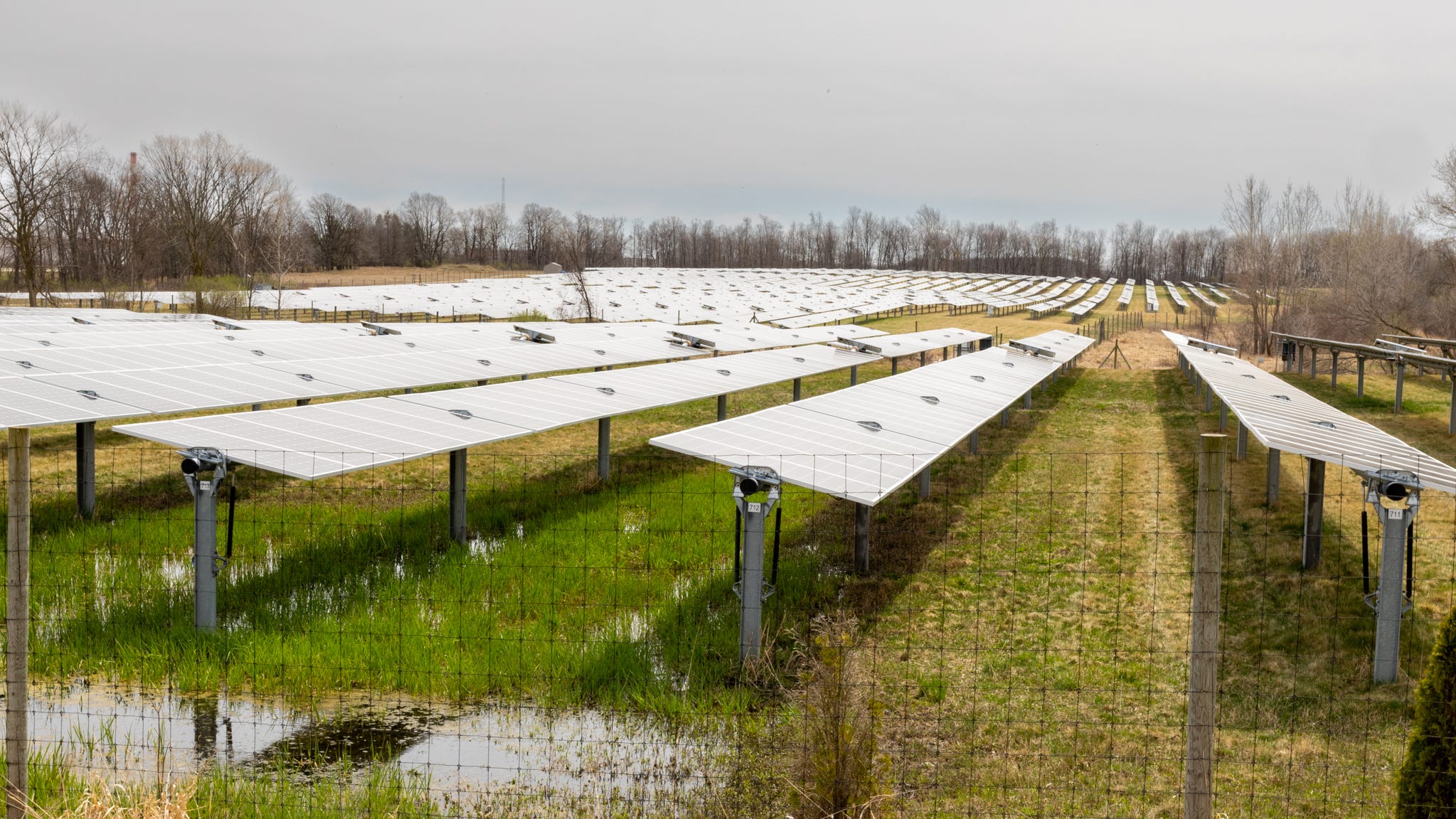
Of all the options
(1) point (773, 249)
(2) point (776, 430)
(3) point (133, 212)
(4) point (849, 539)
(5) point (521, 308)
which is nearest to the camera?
(2) point (776, 430)

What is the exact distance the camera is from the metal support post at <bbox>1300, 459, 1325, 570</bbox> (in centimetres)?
1248

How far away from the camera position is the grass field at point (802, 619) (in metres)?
7.52

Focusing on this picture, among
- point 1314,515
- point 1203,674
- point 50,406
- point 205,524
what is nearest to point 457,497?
point 205,524

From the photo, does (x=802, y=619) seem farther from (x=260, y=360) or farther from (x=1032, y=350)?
(x=1032, y=350)

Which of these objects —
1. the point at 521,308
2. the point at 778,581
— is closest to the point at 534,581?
the point at 778,581

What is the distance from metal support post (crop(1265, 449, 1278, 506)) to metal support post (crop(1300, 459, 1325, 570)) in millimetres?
2127

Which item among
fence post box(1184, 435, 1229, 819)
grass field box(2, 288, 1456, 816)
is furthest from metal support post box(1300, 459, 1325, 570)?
fence post box(1184, 435, 1229, 819)

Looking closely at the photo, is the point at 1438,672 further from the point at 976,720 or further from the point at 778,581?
the point at 778,581

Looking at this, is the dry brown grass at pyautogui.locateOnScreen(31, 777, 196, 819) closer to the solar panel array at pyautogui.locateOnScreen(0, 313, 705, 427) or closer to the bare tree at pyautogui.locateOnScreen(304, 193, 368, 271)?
the solar panel array at pyautogui.locateOnScreen(0, 313, 705, 427)

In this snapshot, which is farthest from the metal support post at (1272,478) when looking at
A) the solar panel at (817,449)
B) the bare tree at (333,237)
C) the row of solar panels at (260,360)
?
the bare tree at (333,237)

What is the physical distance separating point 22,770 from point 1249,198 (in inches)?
2306

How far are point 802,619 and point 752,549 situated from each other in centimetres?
186

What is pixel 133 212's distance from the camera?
87.4 m

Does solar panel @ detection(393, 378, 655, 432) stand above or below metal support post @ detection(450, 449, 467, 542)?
above
